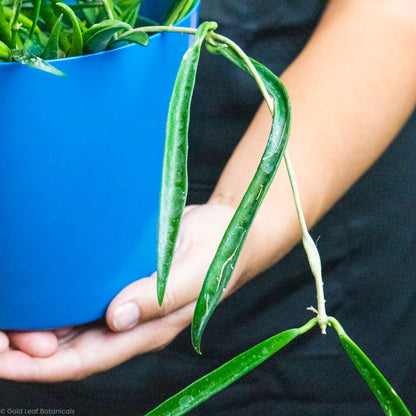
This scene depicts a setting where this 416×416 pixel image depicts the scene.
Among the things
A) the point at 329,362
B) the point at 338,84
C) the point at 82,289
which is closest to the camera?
the point at 82,289

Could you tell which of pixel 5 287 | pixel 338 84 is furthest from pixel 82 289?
pixel 338 84

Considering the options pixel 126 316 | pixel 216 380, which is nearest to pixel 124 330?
pixel 126 316

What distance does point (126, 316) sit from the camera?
277 mm

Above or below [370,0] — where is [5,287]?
below

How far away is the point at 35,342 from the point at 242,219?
6.9 inches

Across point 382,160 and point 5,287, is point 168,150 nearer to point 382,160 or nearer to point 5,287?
point 5,287

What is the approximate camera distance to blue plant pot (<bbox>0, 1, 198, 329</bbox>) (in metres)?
0.20

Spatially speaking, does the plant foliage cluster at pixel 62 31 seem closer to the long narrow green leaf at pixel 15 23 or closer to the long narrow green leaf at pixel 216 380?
the long narrow green leaf at pixel 15 23

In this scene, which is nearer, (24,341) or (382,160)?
(24,341)

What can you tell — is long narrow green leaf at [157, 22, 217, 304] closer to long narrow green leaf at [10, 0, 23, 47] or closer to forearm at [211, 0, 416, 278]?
long narrow green leaf at [10, 0, 23, 47]

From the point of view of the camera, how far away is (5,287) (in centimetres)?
25

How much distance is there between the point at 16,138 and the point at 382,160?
343 millimetres

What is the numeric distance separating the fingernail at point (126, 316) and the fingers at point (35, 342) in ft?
0.13

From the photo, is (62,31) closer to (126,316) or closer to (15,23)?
(15,23)
